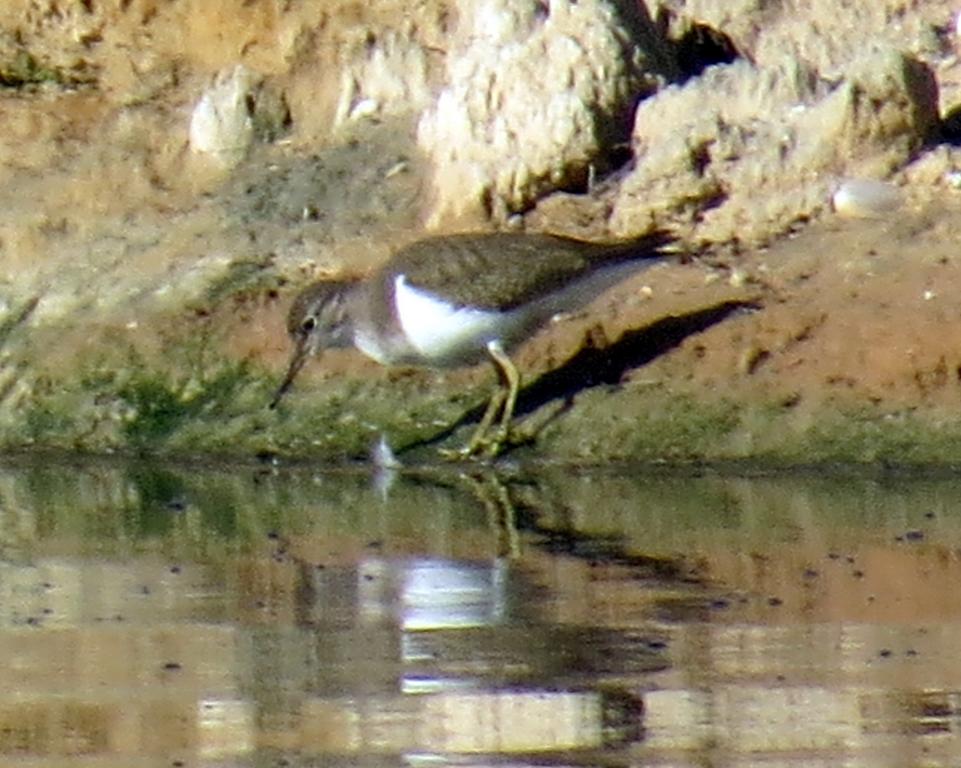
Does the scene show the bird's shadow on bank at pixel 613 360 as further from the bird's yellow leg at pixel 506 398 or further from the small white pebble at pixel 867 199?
the small white pebble at pixel 867 199

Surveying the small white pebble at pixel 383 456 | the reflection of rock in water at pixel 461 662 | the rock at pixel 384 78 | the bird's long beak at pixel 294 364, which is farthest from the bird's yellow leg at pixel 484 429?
the rock at pixel 384 78

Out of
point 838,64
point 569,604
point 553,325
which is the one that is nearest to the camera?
point 569,604

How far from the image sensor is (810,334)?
11.1 meters

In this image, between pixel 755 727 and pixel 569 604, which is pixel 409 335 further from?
pixel 755 727

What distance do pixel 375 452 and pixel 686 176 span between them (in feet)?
6.19

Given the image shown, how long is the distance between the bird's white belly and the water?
0.49m

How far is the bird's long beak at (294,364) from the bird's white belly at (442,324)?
51cm

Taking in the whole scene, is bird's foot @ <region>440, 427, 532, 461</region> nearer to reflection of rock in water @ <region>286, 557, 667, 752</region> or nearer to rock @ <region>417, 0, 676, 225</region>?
rock @ <region>417, 0, 676, 225</region>

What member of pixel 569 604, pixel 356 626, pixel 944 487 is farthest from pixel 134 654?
pixel 944 487

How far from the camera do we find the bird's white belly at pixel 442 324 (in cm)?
1104

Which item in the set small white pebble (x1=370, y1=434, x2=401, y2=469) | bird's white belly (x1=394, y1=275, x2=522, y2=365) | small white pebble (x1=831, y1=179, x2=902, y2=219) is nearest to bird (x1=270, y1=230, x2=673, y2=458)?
bird's white belly (x1=394, y1=275, x2=522, y2=365)

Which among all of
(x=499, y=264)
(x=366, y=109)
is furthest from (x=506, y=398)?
(x=366, y=109)

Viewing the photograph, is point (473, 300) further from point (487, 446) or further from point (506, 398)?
point (487, 446)

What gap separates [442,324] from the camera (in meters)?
11.1
